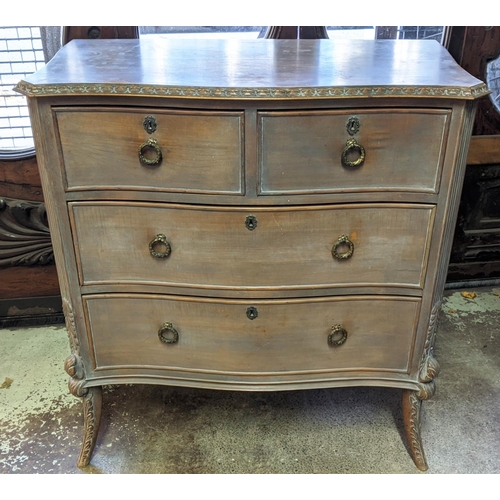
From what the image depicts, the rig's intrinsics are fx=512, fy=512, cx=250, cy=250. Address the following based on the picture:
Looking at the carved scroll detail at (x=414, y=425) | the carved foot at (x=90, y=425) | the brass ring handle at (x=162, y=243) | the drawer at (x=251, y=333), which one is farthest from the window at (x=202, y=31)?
the carved scroll detail at (x=414, y=425)

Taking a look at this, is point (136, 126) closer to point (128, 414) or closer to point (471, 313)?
point (128, 414)

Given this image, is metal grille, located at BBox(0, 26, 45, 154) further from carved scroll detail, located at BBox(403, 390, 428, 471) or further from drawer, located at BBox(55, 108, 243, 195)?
carved scroll detail, located at BBox(403, 390, 428, 471)

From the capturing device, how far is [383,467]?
1621 millimetres

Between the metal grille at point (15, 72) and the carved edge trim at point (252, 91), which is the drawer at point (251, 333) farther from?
the metal grille at point (15, 72)

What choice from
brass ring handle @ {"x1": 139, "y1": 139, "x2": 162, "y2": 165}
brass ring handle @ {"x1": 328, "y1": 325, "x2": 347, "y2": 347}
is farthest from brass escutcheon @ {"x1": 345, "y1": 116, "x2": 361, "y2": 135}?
brass ring handle @ {"x1": 328, "y1": 325, "x2": 347, "y2": 347}

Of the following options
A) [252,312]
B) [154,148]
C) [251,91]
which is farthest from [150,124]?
[252,312]

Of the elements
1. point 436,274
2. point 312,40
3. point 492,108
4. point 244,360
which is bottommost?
point 244,360

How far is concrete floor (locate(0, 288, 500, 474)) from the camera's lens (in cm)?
Result: 163

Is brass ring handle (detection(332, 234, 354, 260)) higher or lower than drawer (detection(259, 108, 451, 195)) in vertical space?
lower

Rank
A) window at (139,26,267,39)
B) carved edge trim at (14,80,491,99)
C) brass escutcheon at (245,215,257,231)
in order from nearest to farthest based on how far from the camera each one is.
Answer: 1. carved edge trim at (14,80,491,99)
2. brass escutcheon at (245,215,257,231)
3. window at (139,26,267,39)

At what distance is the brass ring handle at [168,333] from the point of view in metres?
1.44
